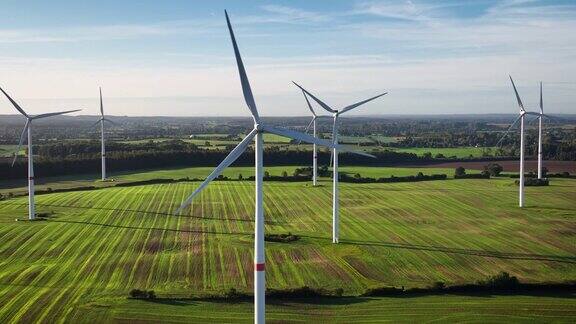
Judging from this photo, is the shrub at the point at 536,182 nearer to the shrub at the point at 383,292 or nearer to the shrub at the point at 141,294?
the shrub at the point at 383,292

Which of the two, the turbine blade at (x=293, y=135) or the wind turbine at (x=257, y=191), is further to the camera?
the turbine blade at (x=293, y=135)

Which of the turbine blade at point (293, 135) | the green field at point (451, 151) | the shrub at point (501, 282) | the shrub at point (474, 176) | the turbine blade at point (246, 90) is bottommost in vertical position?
the shrub at point (501, 282)

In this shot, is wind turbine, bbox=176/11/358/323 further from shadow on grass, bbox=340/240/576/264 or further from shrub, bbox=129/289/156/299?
shadow on grass, bbox=340/240/576/264

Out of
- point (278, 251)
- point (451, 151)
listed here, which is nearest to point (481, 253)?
point (278, 251)

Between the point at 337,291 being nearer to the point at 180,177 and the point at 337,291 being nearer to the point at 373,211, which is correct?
the point at 373,211

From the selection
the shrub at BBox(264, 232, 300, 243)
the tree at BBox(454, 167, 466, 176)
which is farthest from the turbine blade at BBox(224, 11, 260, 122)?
the tree at BBox(454, 167, 466, 176)

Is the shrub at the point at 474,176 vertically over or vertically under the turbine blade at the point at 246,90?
under

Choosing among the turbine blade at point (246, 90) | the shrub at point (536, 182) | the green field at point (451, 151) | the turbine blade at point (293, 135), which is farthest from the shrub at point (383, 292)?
the green field at point (451, 151)

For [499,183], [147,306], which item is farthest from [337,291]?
[499,183]

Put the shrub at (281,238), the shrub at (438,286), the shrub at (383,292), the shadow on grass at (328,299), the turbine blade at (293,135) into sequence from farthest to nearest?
the shrub at (281,238) → the shrub at (438,286) → the shrub at (383,292) → the shadow on grass at (328,299) → the turbine blade at (293,135)
